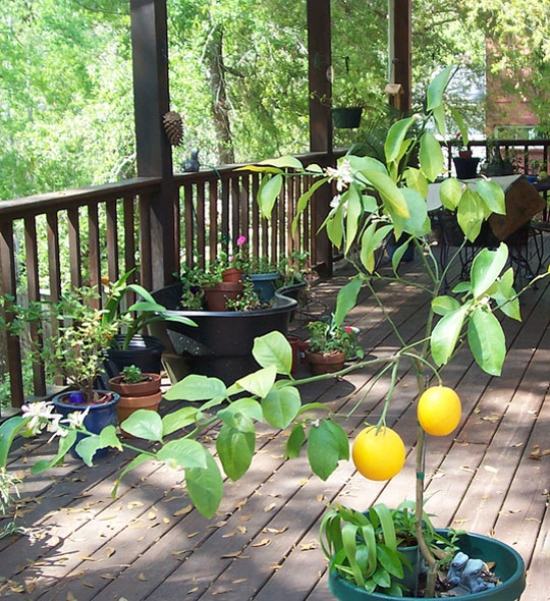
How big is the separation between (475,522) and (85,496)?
1244mm

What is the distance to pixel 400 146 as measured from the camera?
149cm

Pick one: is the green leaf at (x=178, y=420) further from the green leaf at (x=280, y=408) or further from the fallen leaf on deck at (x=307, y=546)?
the fallen leaf on deck at (x=307, y=546)

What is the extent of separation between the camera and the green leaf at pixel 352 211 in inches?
48.8

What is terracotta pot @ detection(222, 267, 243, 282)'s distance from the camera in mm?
5000

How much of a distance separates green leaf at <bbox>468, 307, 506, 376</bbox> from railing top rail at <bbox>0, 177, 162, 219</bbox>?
290 cm

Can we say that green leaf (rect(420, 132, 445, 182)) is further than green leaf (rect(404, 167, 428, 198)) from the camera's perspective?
No

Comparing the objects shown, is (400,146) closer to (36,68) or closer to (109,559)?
(109,559)

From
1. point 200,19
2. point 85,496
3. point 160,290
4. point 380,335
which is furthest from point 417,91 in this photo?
point 85,496

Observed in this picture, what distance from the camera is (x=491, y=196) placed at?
5.22 feet

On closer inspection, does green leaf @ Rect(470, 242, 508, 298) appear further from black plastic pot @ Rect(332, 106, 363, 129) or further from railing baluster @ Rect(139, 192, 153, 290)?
black plastic pot @ Rect(332, 106, 363, 129)

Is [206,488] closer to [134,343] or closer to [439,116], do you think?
[439,116]

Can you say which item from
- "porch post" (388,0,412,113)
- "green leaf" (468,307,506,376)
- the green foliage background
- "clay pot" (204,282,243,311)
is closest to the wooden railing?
"clay pot" (204,282,243,311)

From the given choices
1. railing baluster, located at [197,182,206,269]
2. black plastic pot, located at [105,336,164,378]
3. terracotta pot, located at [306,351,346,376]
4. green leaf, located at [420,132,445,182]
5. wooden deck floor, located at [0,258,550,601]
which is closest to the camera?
green leaf, located at [420,132,445,182]

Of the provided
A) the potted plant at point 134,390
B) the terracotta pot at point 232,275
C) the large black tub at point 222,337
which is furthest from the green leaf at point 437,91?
the terracotta pot at point 232,275
